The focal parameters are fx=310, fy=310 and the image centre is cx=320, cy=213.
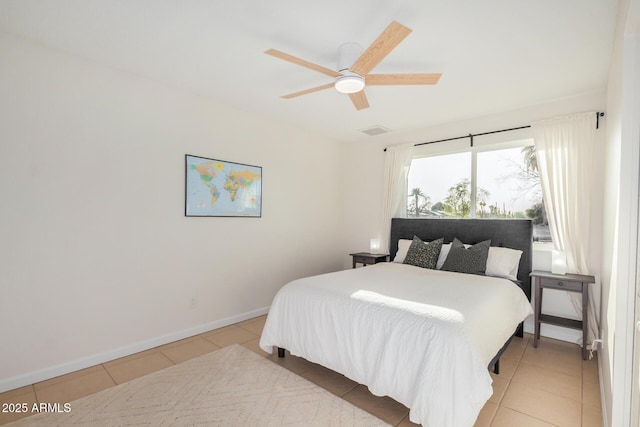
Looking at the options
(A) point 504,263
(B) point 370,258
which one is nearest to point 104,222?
(B) point 370,258

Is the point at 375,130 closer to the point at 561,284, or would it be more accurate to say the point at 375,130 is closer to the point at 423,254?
the point at 423,254

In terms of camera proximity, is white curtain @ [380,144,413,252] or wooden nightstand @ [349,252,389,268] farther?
white curtain @ [380,144,413,252]

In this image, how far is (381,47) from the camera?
2.00 m

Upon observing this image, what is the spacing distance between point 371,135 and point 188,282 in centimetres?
340

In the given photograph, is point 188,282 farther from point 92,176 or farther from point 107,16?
point 107,16

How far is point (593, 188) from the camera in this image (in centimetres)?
318

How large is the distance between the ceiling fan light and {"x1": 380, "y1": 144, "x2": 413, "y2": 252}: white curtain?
238 cm

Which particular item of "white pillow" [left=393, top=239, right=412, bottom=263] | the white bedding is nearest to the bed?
the white bedding

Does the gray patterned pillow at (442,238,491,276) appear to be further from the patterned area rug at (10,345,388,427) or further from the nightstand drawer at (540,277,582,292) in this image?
the patterned area rug at (10,345,388,427)

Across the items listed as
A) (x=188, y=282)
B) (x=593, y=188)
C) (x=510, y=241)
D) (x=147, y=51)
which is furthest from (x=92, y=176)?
(x=593, y=188)

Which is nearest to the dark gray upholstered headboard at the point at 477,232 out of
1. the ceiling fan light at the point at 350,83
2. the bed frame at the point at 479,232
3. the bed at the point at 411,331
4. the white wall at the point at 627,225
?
the bed frame at the point at 479,232

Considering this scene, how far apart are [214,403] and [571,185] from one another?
3.93 m

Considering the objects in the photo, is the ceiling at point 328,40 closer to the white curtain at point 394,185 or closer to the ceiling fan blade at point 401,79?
the ceiling fan blade at point 401,79

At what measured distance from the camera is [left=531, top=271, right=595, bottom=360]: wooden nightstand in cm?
293
